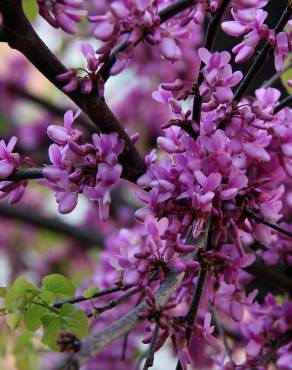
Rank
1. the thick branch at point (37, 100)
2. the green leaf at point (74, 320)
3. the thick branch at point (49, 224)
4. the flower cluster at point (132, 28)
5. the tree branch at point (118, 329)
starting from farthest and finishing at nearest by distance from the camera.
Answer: the thick branch at point (37, 100) < the thick branch at point (49, 224) < the green leaf at point (74, 320) < the flower cluster at point (132, 28) < the tree branch at point (118, 329)

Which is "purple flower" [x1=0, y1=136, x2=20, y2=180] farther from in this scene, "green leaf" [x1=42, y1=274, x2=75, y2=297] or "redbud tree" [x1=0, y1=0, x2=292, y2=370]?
"green leaf" [x1=42, y1=274, x2=75, y2=297]

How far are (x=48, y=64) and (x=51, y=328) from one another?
303 millimetres

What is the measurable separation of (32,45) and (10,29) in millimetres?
29

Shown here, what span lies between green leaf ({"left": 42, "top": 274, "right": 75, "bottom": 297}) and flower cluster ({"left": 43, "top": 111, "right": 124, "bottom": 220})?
101 millimetres

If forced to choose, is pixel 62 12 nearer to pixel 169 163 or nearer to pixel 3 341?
pixel 169 163

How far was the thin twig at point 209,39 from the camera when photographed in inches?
30.2

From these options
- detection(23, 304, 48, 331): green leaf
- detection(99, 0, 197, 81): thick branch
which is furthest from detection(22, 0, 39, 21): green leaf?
detection(23, 304, 48, 331): green leaf

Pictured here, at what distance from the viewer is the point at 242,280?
40.6 inches

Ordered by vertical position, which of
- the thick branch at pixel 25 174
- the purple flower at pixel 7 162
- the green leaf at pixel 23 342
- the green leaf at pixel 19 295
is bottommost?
the green leaf at pixel 23 342

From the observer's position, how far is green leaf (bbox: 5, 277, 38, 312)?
32.2 inches

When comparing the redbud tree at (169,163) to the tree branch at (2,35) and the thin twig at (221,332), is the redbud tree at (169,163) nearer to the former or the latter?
the tree branch at (2,35)

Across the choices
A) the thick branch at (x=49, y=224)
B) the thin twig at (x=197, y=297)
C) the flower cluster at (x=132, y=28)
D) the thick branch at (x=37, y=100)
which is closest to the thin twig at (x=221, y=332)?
the thin twig at (x=197, y=297)

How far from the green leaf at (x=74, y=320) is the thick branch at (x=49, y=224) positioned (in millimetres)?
1433

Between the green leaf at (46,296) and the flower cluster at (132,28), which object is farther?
the green leaf at (46,296)
